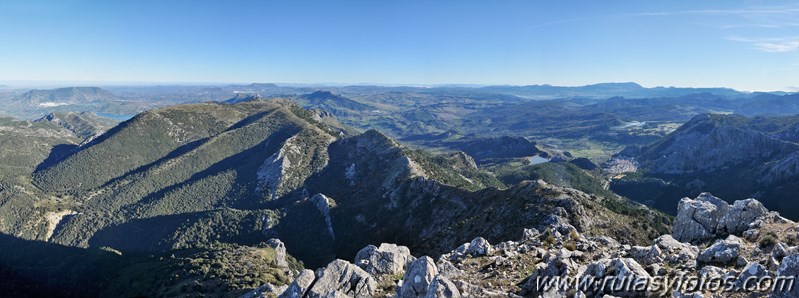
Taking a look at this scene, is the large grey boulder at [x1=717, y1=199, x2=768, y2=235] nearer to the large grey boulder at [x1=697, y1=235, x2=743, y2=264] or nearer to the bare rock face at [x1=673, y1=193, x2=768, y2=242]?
the bare rock face at [x1=673, y1=193, x2=768, y2=242]

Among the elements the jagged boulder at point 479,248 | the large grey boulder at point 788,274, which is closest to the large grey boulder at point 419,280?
the jagged boulder at point 479,248

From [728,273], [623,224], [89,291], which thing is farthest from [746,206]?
[89,291]

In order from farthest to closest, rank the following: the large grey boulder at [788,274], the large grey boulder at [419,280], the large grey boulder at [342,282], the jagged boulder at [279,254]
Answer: the jagged boulder at [279,254]
the large grey boulder at [342,282]
the large grey boulder at [419,280]
the large grey boulder at [788,274]

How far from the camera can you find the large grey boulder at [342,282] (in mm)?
40938

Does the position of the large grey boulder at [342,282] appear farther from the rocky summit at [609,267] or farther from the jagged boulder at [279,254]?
the jagged boulder at [279,254]

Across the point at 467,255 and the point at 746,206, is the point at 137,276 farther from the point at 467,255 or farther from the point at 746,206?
the point at 746,206

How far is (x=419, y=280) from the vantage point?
34594mm

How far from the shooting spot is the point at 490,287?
123 ft

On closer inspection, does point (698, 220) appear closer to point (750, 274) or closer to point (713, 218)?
point (713, 218)

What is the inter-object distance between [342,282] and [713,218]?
46.0 metres

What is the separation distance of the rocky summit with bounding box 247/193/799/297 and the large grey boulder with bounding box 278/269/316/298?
117mm

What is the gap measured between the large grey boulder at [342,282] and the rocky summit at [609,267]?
11 centimetres

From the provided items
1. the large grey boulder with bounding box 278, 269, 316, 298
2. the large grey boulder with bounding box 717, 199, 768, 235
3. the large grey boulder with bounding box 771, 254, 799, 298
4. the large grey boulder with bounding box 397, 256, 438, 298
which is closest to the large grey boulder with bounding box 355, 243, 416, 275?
the large grey boulder with bounding box 278, 269, 316, 298

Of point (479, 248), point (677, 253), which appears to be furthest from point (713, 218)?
point (479, 248)
